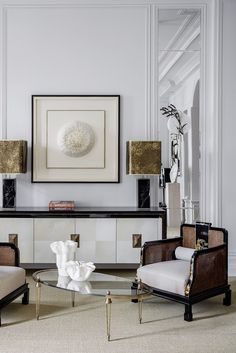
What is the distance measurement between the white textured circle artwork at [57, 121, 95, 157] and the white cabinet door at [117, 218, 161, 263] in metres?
0.99

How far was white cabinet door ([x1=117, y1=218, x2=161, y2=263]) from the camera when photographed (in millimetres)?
5051

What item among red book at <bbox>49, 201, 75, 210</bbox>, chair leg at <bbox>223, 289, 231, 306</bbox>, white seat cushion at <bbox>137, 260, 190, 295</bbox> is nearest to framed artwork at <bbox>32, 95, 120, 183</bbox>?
red book at <bbox>49, 201, 75, 210</bbox>

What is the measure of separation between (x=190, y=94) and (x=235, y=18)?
993mm

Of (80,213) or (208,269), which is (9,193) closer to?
(80,213)

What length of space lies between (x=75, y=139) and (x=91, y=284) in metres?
2.29

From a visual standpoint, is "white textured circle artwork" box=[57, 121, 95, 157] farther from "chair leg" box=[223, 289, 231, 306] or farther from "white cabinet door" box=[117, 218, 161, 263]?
"chair leg" box=[223, 289, 231, 306]

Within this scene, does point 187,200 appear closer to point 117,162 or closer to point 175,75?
point 117,162

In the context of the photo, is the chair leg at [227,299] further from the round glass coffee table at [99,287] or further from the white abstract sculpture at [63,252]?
the white abstract sculpture at [63,252]

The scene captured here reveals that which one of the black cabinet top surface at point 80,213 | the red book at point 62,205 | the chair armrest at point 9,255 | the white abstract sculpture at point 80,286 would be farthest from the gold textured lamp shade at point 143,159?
the white abstract sculpture at point 80,286

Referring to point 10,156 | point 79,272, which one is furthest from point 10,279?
point 10,156

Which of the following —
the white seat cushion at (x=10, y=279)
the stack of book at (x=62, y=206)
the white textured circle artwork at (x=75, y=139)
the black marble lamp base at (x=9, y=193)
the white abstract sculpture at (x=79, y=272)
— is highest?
the white textured circle artwork at (x=75, y=139)

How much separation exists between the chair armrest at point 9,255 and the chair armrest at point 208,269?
1.53m

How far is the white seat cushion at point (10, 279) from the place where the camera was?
359 centimetres

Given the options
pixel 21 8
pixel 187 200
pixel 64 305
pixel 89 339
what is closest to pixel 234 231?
pixel 187 200
